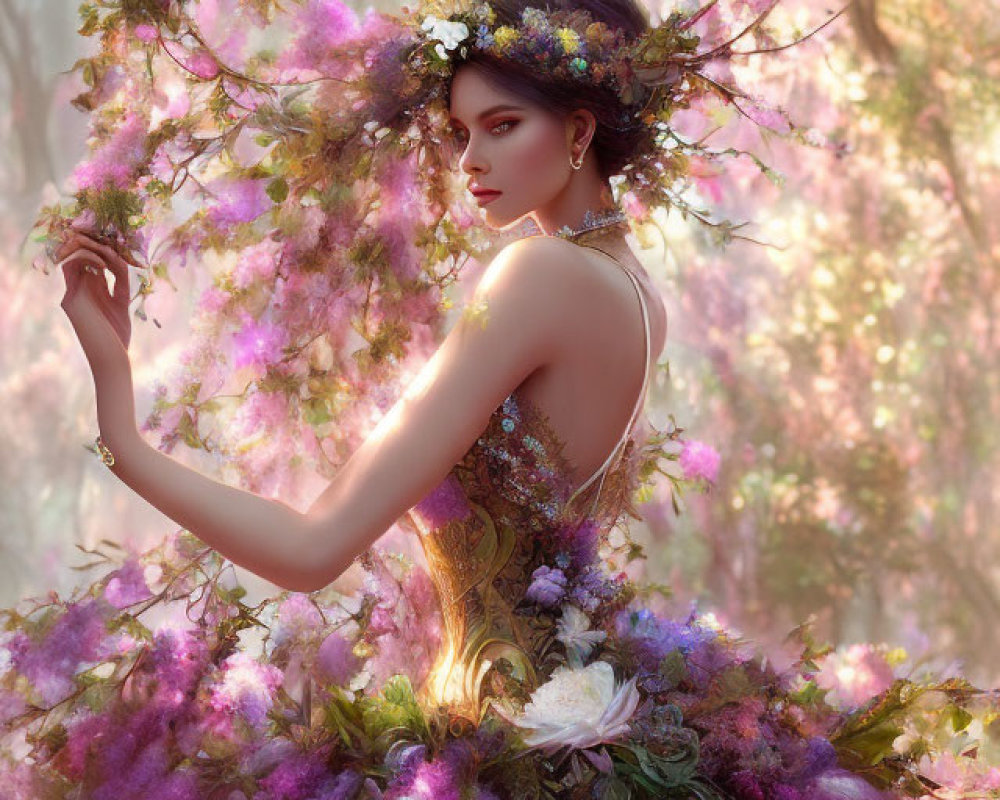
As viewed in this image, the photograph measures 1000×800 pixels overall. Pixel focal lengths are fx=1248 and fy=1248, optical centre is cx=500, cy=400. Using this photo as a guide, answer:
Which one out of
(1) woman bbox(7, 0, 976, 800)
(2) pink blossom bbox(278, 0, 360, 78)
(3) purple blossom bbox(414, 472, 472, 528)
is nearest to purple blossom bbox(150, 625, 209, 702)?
(1) woman bbox(7, 0, 976, 800)

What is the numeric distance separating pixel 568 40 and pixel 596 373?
51 centimetres

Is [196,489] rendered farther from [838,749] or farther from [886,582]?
[886,582]

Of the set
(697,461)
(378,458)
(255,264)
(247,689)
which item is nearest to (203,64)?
(255,264)

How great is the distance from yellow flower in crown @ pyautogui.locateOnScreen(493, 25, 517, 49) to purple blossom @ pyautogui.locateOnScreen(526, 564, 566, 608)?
2.54 feet

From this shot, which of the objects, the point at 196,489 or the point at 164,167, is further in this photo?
the point at 164,167

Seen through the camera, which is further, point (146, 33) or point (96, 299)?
point (146, 33)

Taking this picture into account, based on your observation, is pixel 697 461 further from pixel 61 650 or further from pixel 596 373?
pixel 61 650

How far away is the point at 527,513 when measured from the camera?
1.79 m

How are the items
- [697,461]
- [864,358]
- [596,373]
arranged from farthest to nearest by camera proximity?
[864,358]
[697,461]
[596,373]

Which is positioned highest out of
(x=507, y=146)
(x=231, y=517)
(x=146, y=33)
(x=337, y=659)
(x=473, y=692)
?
(x=146, y=33)

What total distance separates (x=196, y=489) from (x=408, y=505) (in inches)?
10.5

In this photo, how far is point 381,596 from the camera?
6.84ft

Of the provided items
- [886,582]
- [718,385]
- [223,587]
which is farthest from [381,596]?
[886,582]

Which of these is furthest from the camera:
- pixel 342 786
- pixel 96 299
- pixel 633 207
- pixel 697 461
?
pixel 697 461
